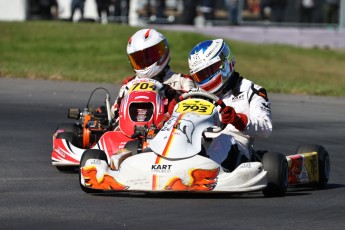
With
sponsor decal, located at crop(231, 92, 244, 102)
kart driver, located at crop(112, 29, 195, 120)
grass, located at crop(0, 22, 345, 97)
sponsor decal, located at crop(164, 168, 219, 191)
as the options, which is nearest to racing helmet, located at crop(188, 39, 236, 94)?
sponsor decal, located at crop(231, 92, 244, 102)

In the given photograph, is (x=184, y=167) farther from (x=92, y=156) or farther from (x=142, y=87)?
(x=142, y=87)

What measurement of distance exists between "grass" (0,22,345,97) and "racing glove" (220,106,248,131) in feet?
40.1

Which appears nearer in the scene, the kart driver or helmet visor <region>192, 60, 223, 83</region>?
helmet visor <region>192, 60, 223, 83</region>

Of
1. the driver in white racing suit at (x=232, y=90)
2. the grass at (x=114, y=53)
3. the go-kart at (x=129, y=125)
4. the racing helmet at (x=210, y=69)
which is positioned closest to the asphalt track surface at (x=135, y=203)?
the go-kart at (x=129, y=125)

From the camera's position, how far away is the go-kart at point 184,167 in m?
7.49

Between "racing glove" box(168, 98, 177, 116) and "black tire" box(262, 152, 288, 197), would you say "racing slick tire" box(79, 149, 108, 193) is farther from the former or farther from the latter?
"black tire" box(262, 152, 288, 197)

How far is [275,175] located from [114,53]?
1682cm

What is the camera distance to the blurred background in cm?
2645

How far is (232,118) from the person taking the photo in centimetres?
785

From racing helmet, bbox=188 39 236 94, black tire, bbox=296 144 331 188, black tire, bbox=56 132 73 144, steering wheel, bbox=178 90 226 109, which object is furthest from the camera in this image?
black tire, bbox=56 132 73 144

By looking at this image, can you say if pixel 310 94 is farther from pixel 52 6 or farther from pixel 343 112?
pixel 52 6

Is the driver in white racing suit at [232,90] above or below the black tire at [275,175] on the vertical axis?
above

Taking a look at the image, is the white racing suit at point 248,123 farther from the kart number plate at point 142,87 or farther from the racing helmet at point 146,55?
the racing helmet at point 146,55

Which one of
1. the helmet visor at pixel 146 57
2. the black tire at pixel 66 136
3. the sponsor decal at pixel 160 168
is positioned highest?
the helmet visor at pixel 146 57
